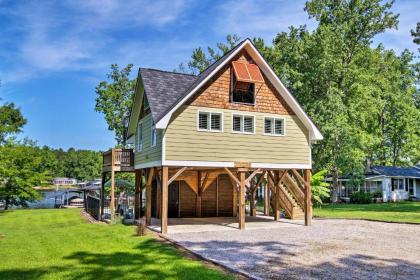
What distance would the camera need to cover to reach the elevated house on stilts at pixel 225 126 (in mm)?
17141

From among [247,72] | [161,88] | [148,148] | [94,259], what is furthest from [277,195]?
[94,259]

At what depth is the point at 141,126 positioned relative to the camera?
2134 centimetres

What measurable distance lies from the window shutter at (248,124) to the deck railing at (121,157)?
740 centimetres

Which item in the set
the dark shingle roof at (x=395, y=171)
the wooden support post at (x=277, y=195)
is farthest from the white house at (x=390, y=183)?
the wooden support post at (x=277, y=195)

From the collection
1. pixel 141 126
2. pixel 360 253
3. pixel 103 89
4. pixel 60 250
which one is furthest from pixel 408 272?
pixel 103 89

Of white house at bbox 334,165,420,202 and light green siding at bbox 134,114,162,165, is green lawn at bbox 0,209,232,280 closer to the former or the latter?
light green siding at bbox 134,114,162,165

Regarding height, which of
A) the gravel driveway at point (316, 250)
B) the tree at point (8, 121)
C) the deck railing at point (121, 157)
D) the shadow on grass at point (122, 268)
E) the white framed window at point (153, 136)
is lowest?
the gravel driveway at point (316, 250)

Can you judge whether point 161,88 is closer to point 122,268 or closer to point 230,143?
point 230,143

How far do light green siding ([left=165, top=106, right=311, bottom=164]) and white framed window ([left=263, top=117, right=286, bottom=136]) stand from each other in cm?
20

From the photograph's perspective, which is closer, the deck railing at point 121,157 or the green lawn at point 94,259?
the green lawn at point 94,259

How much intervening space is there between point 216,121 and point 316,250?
7.84 m

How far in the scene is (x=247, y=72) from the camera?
18.2 m

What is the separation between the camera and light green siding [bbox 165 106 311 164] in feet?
56.2

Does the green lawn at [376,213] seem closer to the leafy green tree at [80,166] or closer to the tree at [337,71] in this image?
the tree at [337,71]
